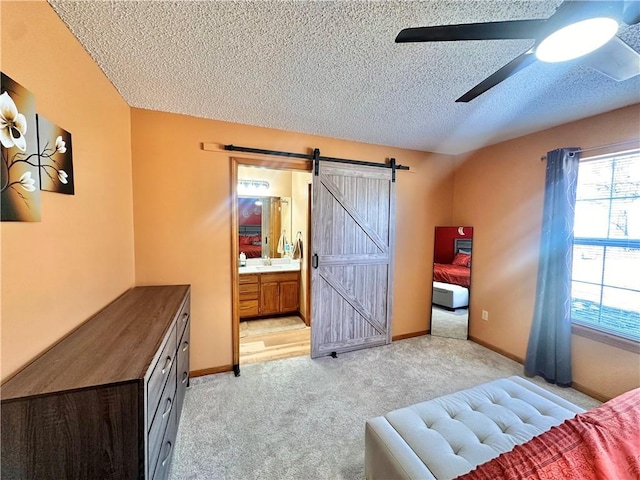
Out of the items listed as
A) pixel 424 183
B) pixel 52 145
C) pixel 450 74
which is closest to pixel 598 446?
pixel 450 74

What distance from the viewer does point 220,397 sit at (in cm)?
219

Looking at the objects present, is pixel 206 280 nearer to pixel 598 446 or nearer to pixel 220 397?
pixel 220 397

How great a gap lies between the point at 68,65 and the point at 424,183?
3.46 metres

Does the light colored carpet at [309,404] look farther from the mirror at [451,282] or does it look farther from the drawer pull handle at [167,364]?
the drawer pull handle at [167,364]

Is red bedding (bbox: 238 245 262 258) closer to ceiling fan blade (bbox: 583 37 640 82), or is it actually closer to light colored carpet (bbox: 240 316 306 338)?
light colored carpet (bbox: 240 316 306 338)

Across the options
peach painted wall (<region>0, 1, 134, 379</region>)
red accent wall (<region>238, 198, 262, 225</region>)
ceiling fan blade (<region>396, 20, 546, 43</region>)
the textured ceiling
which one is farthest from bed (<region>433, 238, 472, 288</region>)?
peach painted wall (<region>0, 1, 134, 379</region>)

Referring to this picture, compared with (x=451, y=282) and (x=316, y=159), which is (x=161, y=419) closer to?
(x=316, y=159)

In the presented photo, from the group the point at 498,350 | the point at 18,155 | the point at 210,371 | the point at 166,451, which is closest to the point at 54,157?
the point at 18,155

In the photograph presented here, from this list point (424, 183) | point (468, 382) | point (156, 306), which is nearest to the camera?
point (156, 306)

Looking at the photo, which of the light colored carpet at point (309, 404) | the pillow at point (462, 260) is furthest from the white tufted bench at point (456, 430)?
the pillow at point (462, 260)

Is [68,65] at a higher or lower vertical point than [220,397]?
higher

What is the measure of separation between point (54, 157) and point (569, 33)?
222cm

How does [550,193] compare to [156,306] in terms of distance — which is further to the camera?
[550,193]

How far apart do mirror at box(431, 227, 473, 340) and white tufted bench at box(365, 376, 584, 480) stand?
1.89 metres
